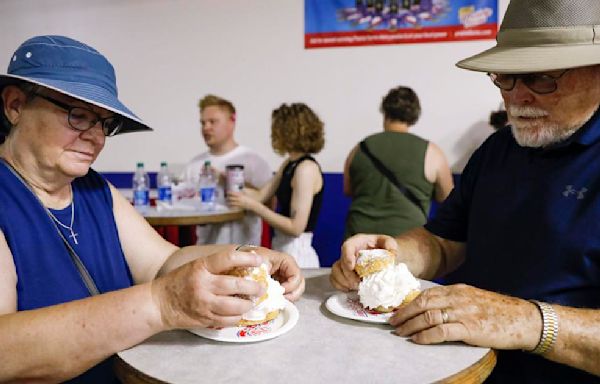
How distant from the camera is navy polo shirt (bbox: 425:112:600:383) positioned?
1.32 meters

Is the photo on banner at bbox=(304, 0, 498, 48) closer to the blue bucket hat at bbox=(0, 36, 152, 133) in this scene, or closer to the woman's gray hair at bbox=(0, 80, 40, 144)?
the blue bucket hat at bbox=(0, 36, 152, 133)

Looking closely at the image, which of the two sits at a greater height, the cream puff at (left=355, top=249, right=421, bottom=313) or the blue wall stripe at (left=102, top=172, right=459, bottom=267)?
the cream puff at (left=355, top=249, right=421, bottom=313)

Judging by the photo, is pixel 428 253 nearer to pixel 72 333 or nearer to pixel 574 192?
pixel 574 192

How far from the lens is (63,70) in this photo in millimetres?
1340

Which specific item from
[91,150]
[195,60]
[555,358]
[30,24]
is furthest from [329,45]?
[555,358]

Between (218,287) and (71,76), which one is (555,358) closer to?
(218,287)

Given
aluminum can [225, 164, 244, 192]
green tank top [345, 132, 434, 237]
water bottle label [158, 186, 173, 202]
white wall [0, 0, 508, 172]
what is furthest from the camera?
white wall [0, 0, 508, 172]

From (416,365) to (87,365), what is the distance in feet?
2.26

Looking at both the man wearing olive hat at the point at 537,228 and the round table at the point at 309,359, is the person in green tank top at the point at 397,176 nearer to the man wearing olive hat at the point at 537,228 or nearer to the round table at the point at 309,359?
the man wearing olive hat at the point at 537,228

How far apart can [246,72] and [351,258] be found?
409 cm

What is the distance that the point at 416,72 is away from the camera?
483cm

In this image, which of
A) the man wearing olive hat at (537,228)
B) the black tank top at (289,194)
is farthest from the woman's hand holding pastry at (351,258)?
the black tank top at (289,194)

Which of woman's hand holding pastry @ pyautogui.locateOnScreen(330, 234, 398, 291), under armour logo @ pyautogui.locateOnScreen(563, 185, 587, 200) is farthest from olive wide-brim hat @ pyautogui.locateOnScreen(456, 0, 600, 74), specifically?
woman's hand holding pastry @ pyautogui.locateOnScreen(330, 234, 398, 291)

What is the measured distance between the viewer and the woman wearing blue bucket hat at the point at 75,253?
1.03 m
